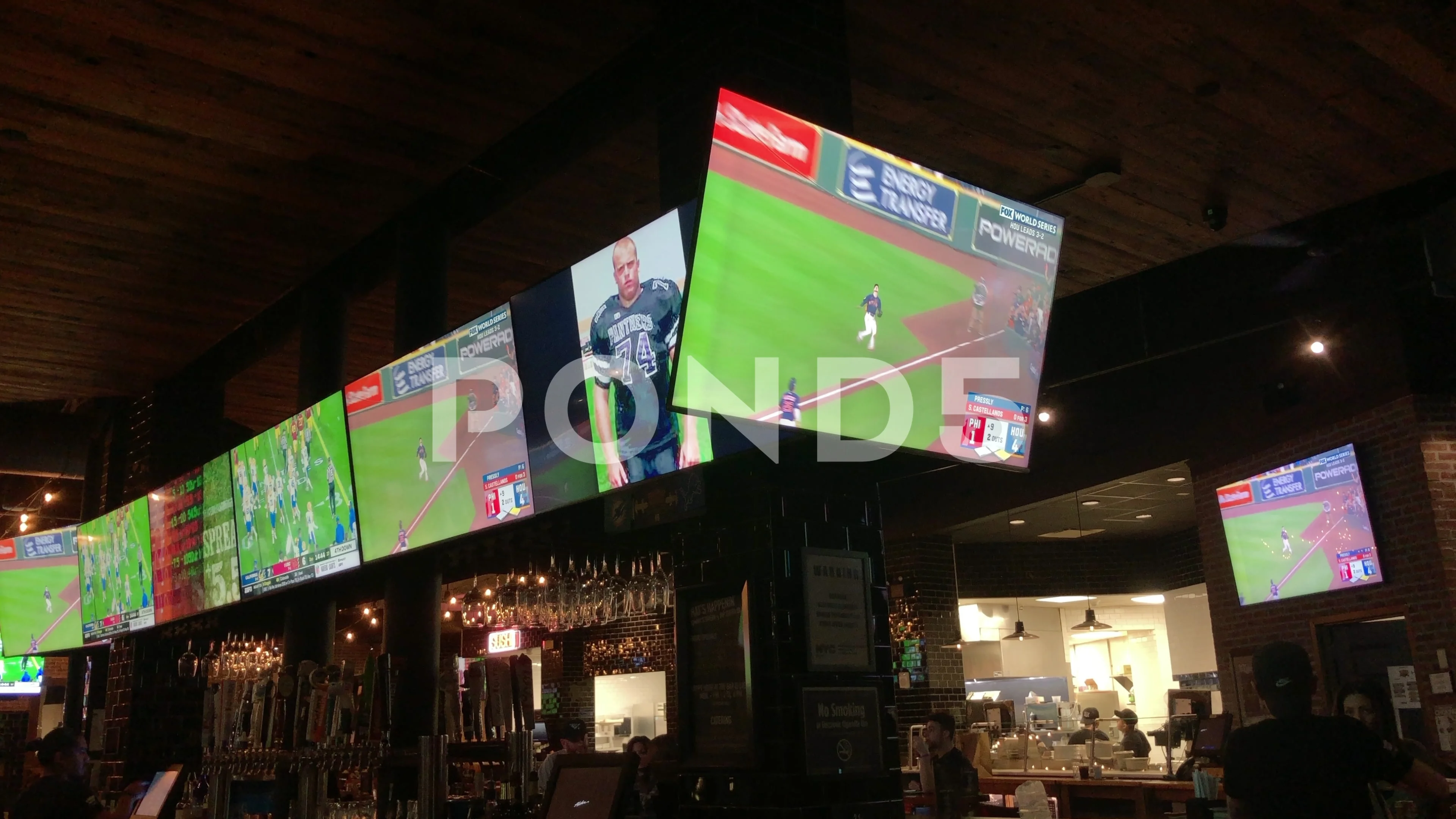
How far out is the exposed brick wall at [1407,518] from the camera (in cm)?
715

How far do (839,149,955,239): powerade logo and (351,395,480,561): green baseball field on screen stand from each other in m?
2.27

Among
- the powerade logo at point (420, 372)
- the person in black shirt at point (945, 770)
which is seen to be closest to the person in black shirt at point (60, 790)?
the powerade logo at point (420, 372)

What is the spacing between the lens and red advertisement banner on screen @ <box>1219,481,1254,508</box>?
8.63 metres

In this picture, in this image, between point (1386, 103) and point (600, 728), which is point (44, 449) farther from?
point (1386, 103)

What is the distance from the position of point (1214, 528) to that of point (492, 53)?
7.36 meters

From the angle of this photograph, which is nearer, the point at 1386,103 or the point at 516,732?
the point at 516,732

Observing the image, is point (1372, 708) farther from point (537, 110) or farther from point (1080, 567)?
point (1080, 567)

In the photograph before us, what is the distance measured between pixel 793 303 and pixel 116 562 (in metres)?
6.75

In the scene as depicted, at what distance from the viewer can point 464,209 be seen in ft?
18.4

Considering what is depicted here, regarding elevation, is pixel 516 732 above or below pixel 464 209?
below

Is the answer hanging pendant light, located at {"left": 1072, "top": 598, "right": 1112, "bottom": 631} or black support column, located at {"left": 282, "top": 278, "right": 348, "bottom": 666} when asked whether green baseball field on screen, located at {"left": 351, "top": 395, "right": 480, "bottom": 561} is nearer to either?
black support column, located at {"left": 282, "top": 278, "right": 348, "bottom": 666}

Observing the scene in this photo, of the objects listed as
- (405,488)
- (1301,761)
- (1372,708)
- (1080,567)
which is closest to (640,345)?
(405,488)

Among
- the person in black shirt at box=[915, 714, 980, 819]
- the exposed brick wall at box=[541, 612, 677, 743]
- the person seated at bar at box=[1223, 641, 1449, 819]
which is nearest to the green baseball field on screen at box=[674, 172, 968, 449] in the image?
the person seated at bar at box=[1223, 641, 1449, 819]

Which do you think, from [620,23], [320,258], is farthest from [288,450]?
[620,23]
